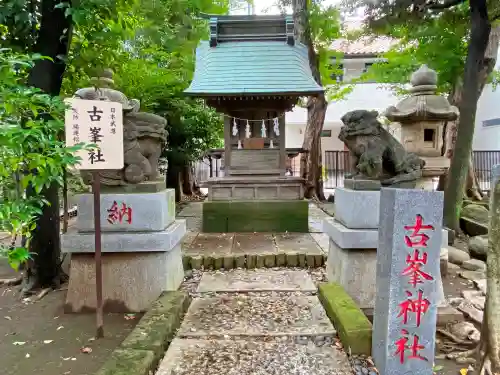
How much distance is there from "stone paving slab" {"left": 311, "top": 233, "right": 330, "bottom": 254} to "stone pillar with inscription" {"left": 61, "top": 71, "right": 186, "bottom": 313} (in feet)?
10.4

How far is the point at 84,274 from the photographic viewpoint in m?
4.56

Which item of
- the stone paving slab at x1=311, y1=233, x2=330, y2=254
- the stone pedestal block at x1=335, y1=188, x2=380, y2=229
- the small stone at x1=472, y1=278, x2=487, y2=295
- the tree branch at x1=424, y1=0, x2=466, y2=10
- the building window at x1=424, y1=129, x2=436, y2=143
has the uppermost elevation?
the tree branch at x1=424, y1=0, x2=466, y2=10

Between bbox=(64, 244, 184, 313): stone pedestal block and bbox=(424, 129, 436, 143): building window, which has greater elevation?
bbox=(424, 129, 436, 143): building window

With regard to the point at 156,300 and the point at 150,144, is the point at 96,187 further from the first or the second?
the point at 156,300

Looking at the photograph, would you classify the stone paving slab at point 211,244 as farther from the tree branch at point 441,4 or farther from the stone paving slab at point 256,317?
the tree branch at point 441,4

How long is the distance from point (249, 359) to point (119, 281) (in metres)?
1.99

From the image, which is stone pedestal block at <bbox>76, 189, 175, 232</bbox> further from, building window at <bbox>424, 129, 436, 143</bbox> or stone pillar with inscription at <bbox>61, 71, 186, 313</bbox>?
building window at <bbox>424, 129, 436, 143</bbox>

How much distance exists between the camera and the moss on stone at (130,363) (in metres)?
2.80

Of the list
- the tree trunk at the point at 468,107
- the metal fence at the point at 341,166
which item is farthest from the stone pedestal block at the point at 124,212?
the metal fence at the point at 341,166

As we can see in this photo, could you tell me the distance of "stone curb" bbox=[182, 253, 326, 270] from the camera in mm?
6184

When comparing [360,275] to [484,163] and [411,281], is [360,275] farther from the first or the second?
[484,163]

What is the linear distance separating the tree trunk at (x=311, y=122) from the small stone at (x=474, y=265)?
6742 millimetres

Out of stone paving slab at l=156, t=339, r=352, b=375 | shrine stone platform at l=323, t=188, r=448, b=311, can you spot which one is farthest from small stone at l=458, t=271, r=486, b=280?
stone paving slab at l=156, t=339, r=352, b=375

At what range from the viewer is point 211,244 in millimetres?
7449
